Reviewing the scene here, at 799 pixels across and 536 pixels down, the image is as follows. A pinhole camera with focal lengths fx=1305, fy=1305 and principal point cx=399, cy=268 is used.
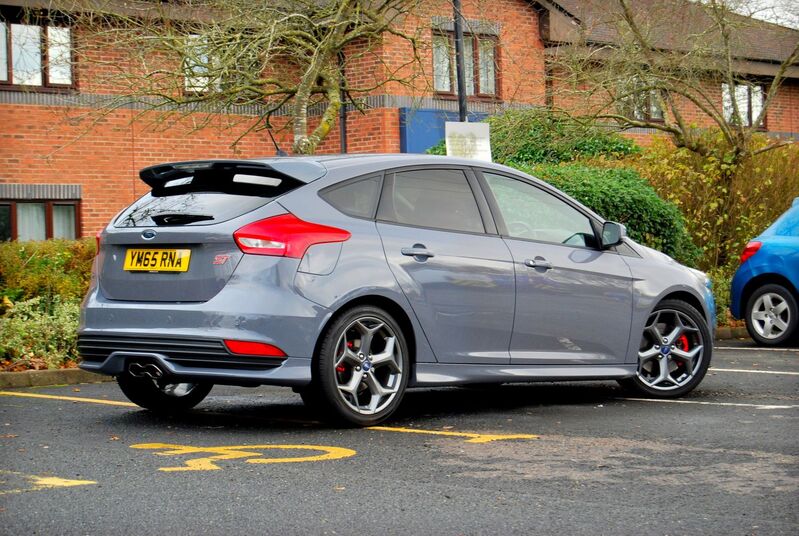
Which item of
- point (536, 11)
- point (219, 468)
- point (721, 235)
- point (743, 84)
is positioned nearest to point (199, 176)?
point (219, 468)

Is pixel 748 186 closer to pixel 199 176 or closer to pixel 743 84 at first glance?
pixel 743 84

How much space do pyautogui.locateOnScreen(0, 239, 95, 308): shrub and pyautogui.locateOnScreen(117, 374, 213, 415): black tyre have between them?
187 inches

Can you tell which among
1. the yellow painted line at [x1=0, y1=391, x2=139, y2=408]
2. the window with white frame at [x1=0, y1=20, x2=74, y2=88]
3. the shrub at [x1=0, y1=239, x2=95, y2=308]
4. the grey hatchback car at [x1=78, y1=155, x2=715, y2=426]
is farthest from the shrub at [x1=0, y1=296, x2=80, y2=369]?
the window with white frame at [x1=0, y1=20, x2=74, y2=88]

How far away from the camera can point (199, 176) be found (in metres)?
7.83

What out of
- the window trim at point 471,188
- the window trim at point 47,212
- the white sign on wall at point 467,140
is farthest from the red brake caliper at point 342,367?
the window trim at point 47,212

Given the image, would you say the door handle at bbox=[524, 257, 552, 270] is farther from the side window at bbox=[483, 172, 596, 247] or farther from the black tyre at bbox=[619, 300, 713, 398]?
the black tyre at bbox=[619, 300, 713, 398]

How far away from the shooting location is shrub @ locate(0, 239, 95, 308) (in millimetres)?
13008

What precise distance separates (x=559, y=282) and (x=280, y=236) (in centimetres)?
216

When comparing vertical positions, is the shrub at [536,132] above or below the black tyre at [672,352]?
above

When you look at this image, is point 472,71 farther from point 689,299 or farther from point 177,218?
point 177,218

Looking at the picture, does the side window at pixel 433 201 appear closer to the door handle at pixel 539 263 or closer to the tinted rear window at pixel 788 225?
the door handle at pixel 539 263

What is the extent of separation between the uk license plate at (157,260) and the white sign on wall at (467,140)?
7.56 meters

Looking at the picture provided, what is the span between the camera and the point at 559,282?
855cm

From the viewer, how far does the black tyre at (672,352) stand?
9242 millimetres
